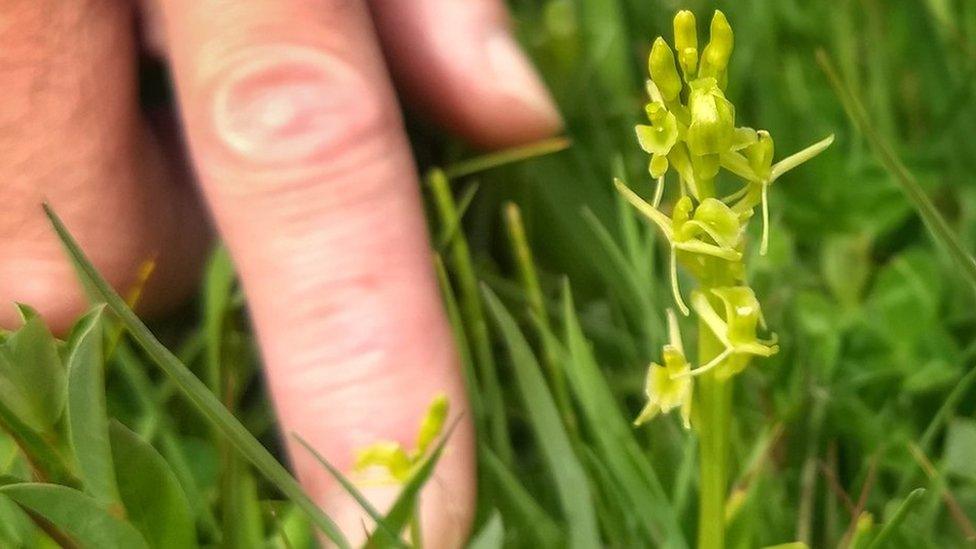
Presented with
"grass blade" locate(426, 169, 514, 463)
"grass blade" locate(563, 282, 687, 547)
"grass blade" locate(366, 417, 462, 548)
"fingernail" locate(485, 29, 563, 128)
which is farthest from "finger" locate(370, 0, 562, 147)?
"grass blade" locate(366, 417, 462, 548)

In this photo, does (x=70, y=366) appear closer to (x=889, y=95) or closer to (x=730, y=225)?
(x=730, y=225)

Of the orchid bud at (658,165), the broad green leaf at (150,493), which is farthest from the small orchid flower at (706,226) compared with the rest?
the broad green leaf at (150,493)

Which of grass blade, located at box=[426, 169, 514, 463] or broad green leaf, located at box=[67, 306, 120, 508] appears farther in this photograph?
grass blade, located at box=[426, 169, 514, 463]

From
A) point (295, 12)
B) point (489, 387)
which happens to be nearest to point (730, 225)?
point (489, 387)

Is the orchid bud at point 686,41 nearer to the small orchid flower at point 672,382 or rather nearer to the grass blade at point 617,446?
the small orchid flower at point 672,382

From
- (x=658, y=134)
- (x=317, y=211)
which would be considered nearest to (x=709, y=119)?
(x=658, y=134)

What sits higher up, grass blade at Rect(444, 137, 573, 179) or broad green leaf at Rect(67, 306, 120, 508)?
grass blade at Rect(444, 137, 573, 179)

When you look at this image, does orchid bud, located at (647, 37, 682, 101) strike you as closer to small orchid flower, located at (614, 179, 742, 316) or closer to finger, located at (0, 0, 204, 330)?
small orchid flower, located at (614, 179, 742, 316)
